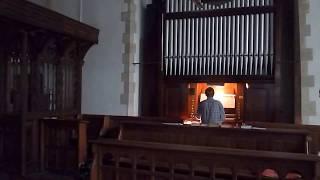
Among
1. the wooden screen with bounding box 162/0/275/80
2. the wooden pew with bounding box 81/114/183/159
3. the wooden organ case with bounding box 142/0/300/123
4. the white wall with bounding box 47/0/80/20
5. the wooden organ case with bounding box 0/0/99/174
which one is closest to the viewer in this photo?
the wooden organ case with bounding box 0/0/99/174

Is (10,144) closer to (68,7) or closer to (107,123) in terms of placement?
(107,123)

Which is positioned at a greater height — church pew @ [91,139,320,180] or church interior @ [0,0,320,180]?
church interior @ [0,0,320,180]

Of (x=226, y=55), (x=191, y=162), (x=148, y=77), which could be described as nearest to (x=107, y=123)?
(x=148, y=77)

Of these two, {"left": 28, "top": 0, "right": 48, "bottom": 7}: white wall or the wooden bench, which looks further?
{"left": 28, "top": 0, "right": 48, "bottom": 7}: white wall

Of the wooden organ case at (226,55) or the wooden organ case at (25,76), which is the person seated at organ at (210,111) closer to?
the wooden organ case at (226,55)

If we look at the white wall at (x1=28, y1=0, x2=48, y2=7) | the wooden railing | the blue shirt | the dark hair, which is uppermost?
the white wall at (x1=28, y1=0, x2=48, y2=7)

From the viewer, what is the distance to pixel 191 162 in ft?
8.97

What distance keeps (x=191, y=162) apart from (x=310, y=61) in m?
3.54

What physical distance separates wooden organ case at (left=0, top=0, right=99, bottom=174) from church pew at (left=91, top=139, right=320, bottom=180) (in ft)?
6.47

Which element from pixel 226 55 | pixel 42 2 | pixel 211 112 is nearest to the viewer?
pixel 211 112

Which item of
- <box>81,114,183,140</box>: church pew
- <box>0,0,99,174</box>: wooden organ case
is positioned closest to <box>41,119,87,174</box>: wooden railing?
<box>0,0,99,174</box>: wooden organ case

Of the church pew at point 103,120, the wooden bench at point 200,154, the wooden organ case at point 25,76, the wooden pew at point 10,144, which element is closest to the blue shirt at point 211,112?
the church pew at point 103,120

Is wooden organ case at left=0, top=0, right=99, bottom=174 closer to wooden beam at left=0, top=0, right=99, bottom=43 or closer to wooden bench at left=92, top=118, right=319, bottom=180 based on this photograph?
wooden beam at left=0, top=0, right=99, bottom=43

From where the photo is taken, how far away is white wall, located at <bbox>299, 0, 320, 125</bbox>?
5371mm
